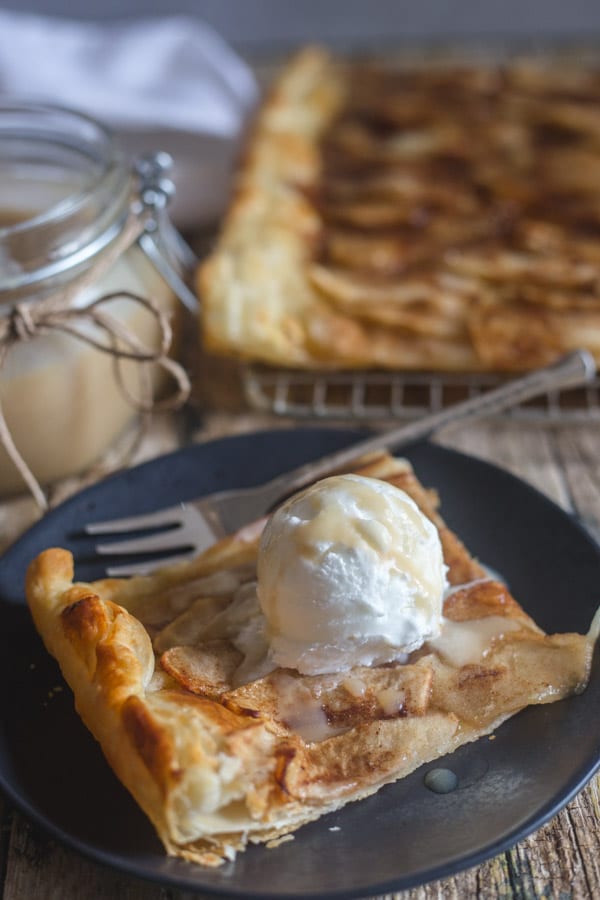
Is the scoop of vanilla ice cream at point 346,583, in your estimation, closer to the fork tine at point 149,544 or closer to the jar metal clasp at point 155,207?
the fork tine at point 149,544

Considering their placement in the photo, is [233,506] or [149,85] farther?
[149,85]

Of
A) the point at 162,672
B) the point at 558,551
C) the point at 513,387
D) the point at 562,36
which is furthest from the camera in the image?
the point at 562,36

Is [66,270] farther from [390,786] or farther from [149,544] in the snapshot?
[390,786]

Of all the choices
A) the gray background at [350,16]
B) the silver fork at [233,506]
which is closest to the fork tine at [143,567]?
the silver fork at [233,506]

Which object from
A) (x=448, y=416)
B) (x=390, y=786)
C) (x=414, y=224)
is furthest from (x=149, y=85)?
(x=390, y=786)

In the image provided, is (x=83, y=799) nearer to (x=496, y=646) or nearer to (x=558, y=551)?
(x=496, y=646)

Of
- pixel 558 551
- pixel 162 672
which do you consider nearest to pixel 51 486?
pixel 162 672
